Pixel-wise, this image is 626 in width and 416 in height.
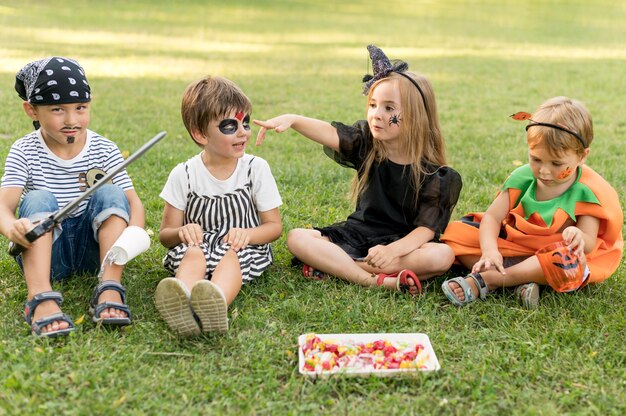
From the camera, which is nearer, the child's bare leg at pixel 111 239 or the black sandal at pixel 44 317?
the black sandal at pixel 44 317

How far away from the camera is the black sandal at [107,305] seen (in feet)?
9.94

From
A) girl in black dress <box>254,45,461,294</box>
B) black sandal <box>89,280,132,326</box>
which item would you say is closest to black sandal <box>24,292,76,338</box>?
black sandal <box>89,280,132,326</box>

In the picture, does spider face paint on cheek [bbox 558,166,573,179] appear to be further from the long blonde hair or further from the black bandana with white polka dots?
the black bandana with white polka dots

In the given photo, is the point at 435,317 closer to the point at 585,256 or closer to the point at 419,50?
the point at 585,256

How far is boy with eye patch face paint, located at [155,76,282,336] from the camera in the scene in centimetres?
341

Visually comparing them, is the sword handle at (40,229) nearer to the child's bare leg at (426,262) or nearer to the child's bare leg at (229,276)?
the child's bare leg at (229,276)

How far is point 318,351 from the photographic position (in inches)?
112

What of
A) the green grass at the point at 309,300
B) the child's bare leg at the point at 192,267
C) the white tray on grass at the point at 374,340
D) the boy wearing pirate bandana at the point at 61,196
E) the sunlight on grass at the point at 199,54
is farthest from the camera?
the sunlight on grass at the point at 199,54

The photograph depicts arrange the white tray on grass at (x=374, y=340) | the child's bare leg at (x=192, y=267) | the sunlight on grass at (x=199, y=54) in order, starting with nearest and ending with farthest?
the white tray on grass at (x=374, y=340) < the child's bare leg at (x=192, y=267) < the sunlight on grass at (x=199, y=54)

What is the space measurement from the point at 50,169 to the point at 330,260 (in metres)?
1.33

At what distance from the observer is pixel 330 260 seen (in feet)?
11.8

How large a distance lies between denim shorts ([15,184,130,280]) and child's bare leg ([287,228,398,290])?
0.83 metres

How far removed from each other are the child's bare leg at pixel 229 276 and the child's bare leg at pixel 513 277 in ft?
3.10

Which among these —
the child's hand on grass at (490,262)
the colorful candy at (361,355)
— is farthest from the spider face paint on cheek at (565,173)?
the colorful candy at (361,355)
